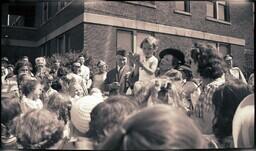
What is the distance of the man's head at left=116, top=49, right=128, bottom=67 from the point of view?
3.23m

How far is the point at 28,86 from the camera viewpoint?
325 cm

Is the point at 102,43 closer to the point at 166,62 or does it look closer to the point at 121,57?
the point at 121,57

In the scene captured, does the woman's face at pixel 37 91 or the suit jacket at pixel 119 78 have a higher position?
the suit jacket at pixel 119 78

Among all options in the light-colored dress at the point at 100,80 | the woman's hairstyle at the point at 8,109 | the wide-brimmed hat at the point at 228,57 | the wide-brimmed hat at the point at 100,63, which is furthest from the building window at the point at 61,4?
the wide-brimmed hat at the point at 228,57

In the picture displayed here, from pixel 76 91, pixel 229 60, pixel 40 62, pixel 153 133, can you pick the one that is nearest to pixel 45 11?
pixel 40 62

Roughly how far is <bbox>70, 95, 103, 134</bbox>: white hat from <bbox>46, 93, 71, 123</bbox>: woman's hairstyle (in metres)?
0.06

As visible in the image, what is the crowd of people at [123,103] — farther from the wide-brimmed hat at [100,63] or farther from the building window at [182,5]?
the building window at [182,5]

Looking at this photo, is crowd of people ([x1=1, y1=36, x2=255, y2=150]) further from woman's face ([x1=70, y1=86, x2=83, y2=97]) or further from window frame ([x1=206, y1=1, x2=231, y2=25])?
window frame ([x1=206, y1=1, x2=231, y2=25])

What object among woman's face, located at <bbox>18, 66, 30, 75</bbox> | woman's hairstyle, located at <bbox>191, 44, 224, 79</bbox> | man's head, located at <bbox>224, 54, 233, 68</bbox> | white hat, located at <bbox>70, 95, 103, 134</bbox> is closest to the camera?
white hat, located at <bbox>70, 95, 103, 134</bbox>

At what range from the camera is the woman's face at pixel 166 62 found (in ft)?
10.8

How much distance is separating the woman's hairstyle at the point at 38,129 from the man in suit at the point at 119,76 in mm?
649

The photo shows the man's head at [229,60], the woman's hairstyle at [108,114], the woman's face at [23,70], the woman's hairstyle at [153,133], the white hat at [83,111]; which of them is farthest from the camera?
the man's head at [229,60]

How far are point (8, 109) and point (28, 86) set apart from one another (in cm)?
31

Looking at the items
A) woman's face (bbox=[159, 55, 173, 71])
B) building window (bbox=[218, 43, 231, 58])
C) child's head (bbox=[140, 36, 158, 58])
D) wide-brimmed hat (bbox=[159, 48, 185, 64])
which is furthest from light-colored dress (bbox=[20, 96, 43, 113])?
building window (bbox=[218, 43, 231, 58])
